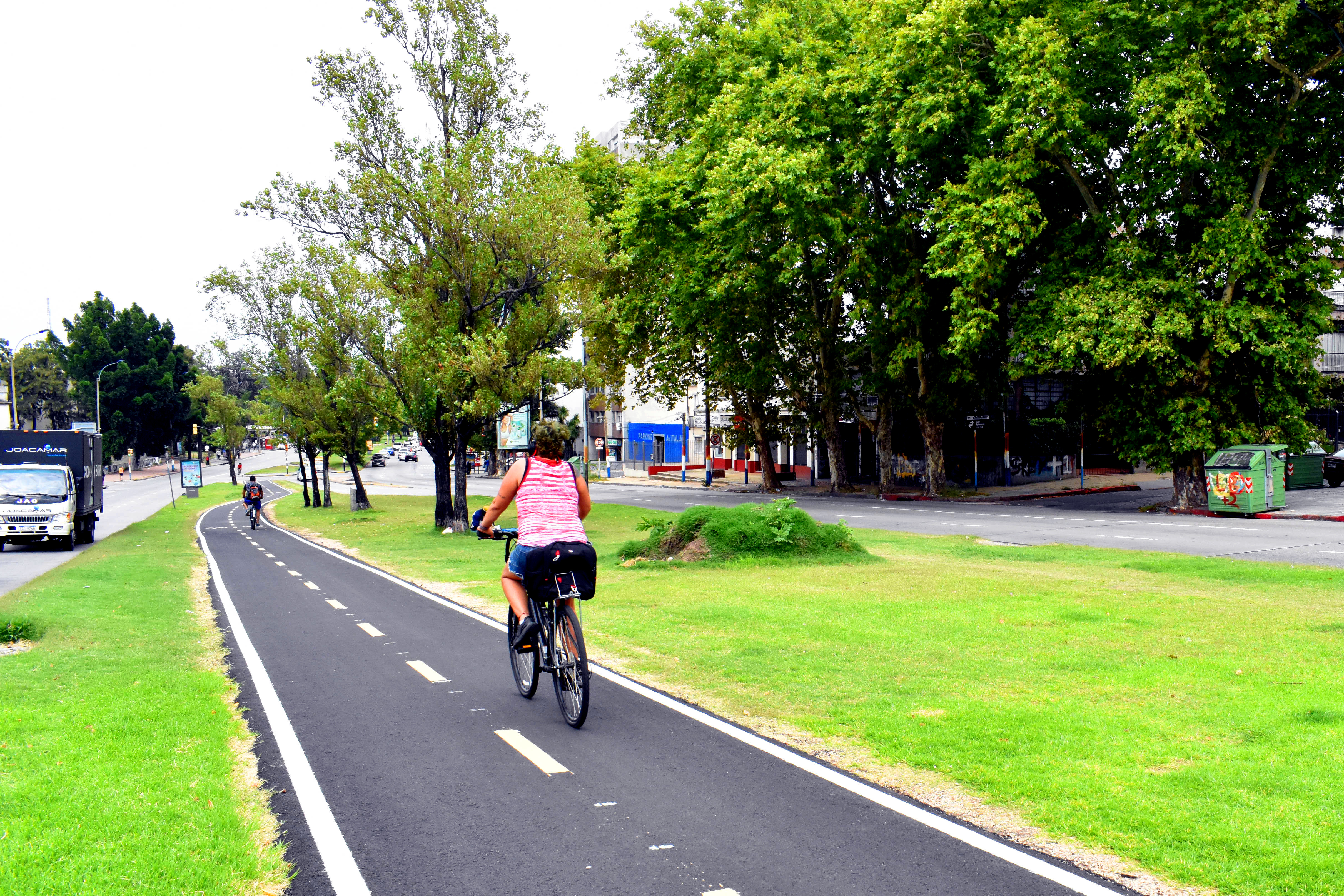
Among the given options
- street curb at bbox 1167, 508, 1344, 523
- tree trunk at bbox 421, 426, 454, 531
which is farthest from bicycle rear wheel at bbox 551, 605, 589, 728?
tree trunk at bbox 421, 426, 454, 531

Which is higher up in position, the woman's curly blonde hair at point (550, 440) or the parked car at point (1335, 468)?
the woman's curly blonde hair at point (550, 440)

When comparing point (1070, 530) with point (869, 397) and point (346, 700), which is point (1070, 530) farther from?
point (869, 397)

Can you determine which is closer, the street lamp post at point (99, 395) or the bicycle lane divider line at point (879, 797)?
the bicycle lane divider line at point (879, 797)

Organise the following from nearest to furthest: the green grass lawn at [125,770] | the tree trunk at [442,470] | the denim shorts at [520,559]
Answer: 1. the green grass lawn at [125,770]
2. the denim shorts at [520,559]
3. the tree trunk at [442,470]

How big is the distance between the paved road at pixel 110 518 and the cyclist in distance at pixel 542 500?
562 inches

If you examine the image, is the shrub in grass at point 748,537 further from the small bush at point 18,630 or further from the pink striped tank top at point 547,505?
the pink striped tank top at point 547,505

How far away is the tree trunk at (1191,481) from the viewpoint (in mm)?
28156

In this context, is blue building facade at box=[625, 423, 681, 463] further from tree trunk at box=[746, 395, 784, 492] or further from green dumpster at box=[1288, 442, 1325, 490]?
green dumpster at box=[1288, 442, 1325, 490]

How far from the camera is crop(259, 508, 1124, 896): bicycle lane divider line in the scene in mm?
4273

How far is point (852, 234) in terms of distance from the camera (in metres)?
35.6

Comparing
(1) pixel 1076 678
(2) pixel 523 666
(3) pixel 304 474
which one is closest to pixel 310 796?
(2) pixel 523 666

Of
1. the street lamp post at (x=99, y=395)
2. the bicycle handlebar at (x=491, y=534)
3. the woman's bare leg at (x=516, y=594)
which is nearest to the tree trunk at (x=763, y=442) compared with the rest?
the bicycle handlebar at (x=491, y=534)

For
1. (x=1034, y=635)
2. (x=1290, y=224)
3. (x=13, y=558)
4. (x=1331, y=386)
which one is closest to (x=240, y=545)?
(x=13, y=558)

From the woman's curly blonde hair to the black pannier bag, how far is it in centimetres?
67
